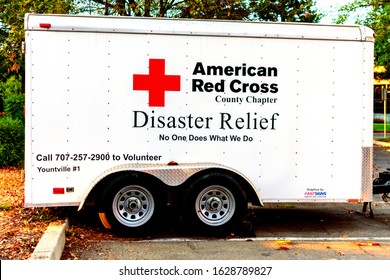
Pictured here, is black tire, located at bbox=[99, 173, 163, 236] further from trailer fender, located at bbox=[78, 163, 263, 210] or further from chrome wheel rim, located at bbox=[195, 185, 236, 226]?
chrome wheel rim, located at bbox=[195, 185, 236, 226]

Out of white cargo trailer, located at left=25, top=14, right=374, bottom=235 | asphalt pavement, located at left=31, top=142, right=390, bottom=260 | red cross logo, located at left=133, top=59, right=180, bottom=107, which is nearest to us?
asphalt pavement, located at left=31, top=142, right=390, bottom=260

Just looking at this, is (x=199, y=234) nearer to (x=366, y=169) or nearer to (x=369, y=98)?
(x=366, y=169)

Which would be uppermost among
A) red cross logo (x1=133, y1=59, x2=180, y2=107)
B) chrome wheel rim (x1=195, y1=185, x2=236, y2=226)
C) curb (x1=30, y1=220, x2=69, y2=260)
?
red cross logo (x1=133, y1=59, x2=180, y2=107)

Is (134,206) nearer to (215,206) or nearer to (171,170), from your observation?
(171,170)

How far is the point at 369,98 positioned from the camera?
685 cm

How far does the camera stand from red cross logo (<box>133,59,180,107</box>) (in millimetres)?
6520

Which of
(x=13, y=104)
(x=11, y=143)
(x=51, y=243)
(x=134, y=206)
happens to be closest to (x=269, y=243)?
(x=134, y=206)

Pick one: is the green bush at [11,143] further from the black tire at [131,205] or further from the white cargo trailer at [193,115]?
the black tire at [131,205]

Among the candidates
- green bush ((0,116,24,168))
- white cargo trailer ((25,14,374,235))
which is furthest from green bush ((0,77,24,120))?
white cargo trailer ((25,14,374,235))

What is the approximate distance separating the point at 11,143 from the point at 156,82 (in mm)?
6193

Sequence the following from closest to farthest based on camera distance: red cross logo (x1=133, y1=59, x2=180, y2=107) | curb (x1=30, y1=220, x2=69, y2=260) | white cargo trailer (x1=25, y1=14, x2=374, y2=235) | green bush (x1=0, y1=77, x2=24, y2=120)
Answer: curb (x1=30, y1=220, x2=69, y2=260) → white cargo trailer (x1=25, y1=14, x2=374, y2=235) → red cross logo (x1=133, y1=59, x2=180, y2=107) → green bush (x1=0, y1=77, x2=24, y2=120)

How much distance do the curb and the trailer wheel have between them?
1.55 m

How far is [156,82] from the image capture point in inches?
257

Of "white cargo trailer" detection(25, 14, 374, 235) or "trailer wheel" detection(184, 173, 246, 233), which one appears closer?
"white cargo trailer" detection(25, 14, 374, 235)
